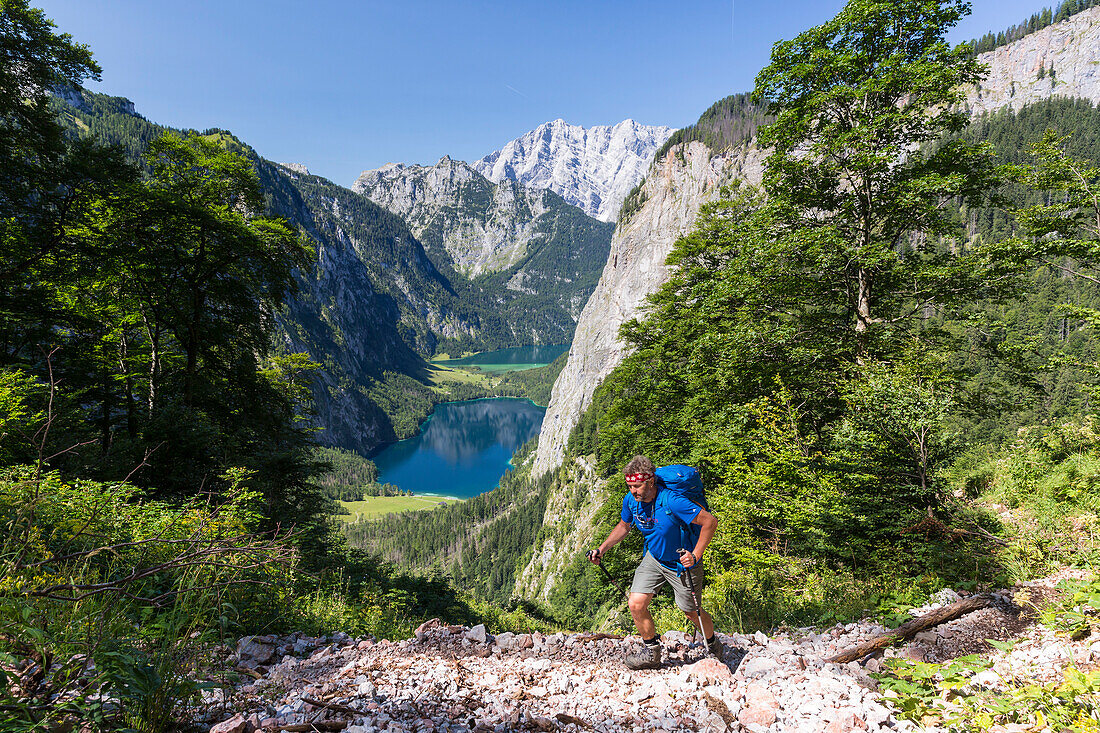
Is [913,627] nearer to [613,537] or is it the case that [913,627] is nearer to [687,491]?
[687,491]

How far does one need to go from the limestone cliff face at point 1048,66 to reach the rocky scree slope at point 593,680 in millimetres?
218765

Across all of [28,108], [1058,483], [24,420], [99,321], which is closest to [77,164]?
[28,108]

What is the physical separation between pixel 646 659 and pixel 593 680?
2.06ft

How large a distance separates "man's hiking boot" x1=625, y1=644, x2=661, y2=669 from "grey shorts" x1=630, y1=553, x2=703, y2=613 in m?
0.52

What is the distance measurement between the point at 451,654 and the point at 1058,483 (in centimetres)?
1058

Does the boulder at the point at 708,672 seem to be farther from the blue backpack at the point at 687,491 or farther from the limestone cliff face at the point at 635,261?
the limestone cliff face at the point at 635,261

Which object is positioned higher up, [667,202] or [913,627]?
[667,202]

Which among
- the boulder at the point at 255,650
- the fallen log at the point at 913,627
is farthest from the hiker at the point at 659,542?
the boulder at the point at 255,650

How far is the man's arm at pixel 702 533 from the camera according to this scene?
4.49 m

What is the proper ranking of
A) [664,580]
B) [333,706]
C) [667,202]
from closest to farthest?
[333,706] → [664,580] → [667,202]

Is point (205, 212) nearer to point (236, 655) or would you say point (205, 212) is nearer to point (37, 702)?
point (236, 655)

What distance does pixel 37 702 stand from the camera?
2113 millimetres

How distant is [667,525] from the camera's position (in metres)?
4.75

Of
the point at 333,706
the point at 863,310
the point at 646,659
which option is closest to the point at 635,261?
the point at 863,310
